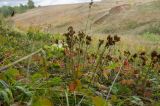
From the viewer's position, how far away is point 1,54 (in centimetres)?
412

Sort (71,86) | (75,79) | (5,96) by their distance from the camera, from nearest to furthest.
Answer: (5,96), (71,86), (75,79)

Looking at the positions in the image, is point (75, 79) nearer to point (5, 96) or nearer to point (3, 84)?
point (3, 84)

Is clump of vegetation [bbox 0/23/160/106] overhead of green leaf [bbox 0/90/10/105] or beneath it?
beneath

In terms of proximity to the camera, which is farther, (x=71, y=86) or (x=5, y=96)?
(x=71, y=86)

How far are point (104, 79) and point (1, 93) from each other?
1.64 m

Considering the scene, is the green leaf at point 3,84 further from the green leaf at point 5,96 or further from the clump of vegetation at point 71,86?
the green leaf at point 5,96

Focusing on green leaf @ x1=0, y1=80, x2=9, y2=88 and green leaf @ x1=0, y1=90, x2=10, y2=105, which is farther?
green leaf @ x1=0, y1=80, x2=9, y2=88

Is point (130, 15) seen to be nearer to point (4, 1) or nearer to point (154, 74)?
point (154, 74)

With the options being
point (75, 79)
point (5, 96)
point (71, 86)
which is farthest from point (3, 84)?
point (75, 79)

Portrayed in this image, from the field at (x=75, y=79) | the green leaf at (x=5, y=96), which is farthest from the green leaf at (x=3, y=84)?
the green leaf at (x=5, y=96)

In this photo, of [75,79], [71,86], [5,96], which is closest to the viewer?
[5,96]

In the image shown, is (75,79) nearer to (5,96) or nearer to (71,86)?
(71,86)

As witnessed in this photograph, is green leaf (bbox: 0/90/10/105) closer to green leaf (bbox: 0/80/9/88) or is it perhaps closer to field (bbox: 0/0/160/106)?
field (bbox: 0/0/160/106)

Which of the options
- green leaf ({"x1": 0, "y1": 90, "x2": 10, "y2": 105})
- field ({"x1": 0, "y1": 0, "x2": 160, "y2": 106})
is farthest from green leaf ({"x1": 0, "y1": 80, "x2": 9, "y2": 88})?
green leaf ({"x1": 0, "y1": 90, "x2": 10, "y2": 105})
